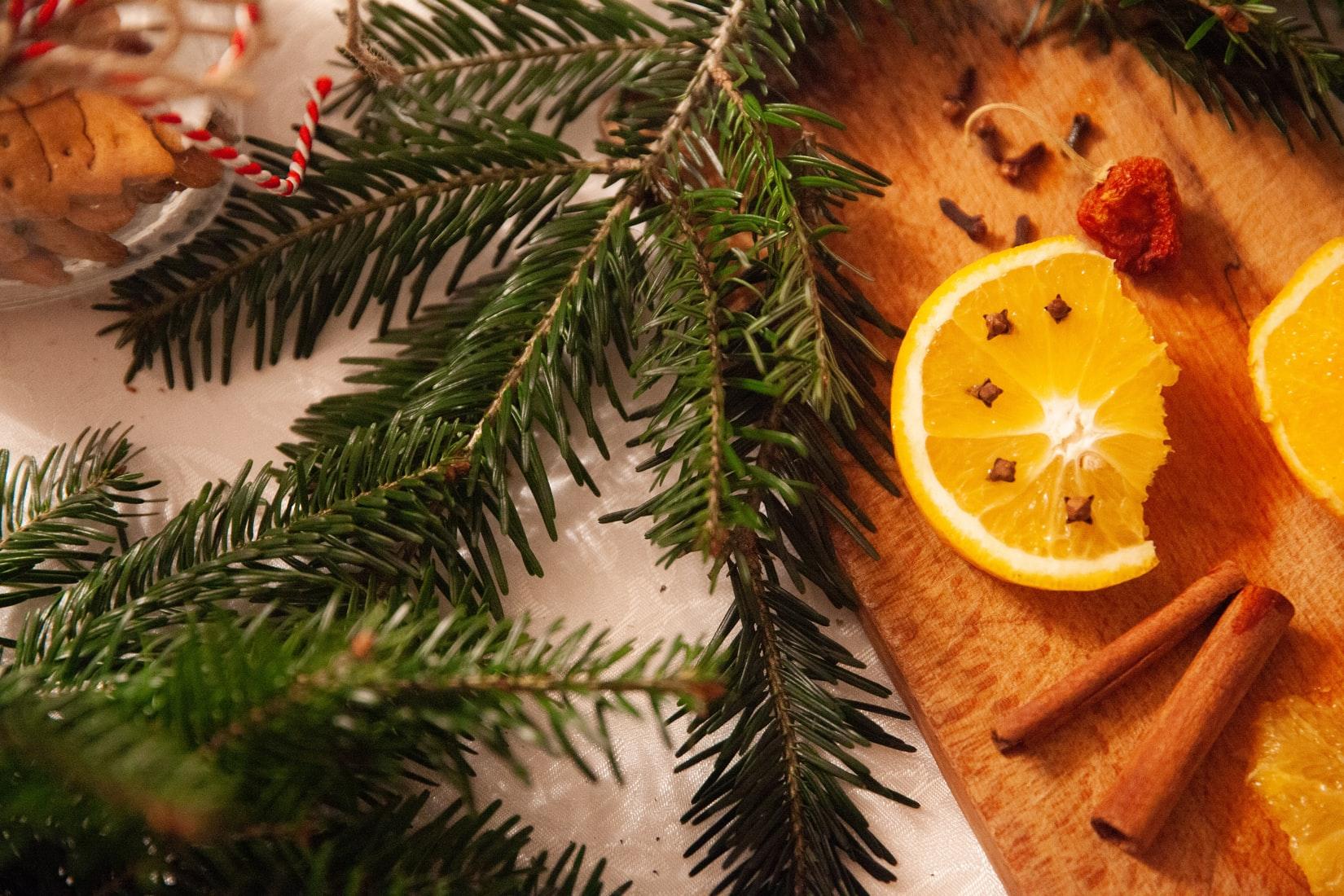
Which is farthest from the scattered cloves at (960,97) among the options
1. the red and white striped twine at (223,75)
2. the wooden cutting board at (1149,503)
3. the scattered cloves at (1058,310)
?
the red and white striped twine at (223,75)

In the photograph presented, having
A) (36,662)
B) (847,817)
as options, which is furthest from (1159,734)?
(36,662)

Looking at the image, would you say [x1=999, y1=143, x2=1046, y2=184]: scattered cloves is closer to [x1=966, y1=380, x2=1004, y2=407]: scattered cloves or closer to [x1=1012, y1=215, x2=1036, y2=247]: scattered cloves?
[x1=1012, y1=215, x2=1036, y2=247]: scattered cloves

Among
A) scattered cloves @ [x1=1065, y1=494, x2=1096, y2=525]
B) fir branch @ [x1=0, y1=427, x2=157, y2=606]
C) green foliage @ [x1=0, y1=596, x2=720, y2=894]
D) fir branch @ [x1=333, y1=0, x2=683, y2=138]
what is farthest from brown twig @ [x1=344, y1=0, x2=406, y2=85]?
scattered cloves @ [x1=1065, y1=494, x2=1096, y2=525]

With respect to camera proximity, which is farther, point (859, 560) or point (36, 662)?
point (859, 560)

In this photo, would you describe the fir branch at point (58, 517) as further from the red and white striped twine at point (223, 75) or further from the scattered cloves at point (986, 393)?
the scattered cloves at point (986, 393)

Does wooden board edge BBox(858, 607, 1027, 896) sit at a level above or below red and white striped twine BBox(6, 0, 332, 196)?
below

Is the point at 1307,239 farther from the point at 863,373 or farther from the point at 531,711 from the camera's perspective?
the point at 531,711
